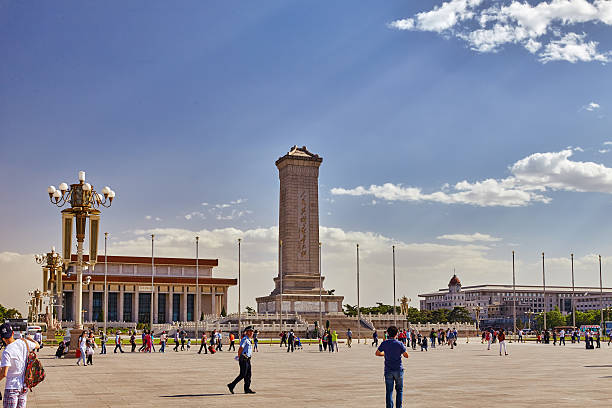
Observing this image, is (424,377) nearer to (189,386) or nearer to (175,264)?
(189,386)

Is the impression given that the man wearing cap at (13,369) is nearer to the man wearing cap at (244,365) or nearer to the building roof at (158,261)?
the man wearing cap at (244,365)

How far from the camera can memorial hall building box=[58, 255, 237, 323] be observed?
14262cm

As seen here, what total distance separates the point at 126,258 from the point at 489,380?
13142 centimetres

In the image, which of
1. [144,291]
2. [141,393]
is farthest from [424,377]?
[144,291]

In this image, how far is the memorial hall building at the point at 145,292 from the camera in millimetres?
142625

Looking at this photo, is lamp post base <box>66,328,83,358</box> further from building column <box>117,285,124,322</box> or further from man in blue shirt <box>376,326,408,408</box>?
building column <box>117,285,124,322</box>

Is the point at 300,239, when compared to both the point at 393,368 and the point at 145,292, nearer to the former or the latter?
the point at 145,292

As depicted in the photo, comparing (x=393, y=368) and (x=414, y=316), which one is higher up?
(x=393, y=368)

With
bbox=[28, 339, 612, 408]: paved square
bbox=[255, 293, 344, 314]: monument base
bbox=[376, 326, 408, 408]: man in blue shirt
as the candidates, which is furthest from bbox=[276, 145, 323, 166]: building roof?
bbox=[376, 326, 408, 408]: man in blue shirt

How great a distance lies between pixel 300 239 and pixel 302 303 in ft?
32.2

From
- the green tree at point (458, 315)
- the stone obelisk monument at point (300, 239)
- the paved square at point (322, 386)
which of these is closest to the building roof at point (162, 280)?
the stone obelisk monument at point (300, 239)

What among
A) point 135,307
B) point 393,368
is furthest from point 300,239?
point 393,368

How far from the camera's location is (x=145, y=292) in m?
146

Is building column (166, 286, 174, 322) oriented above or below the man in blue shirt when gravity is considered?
below
